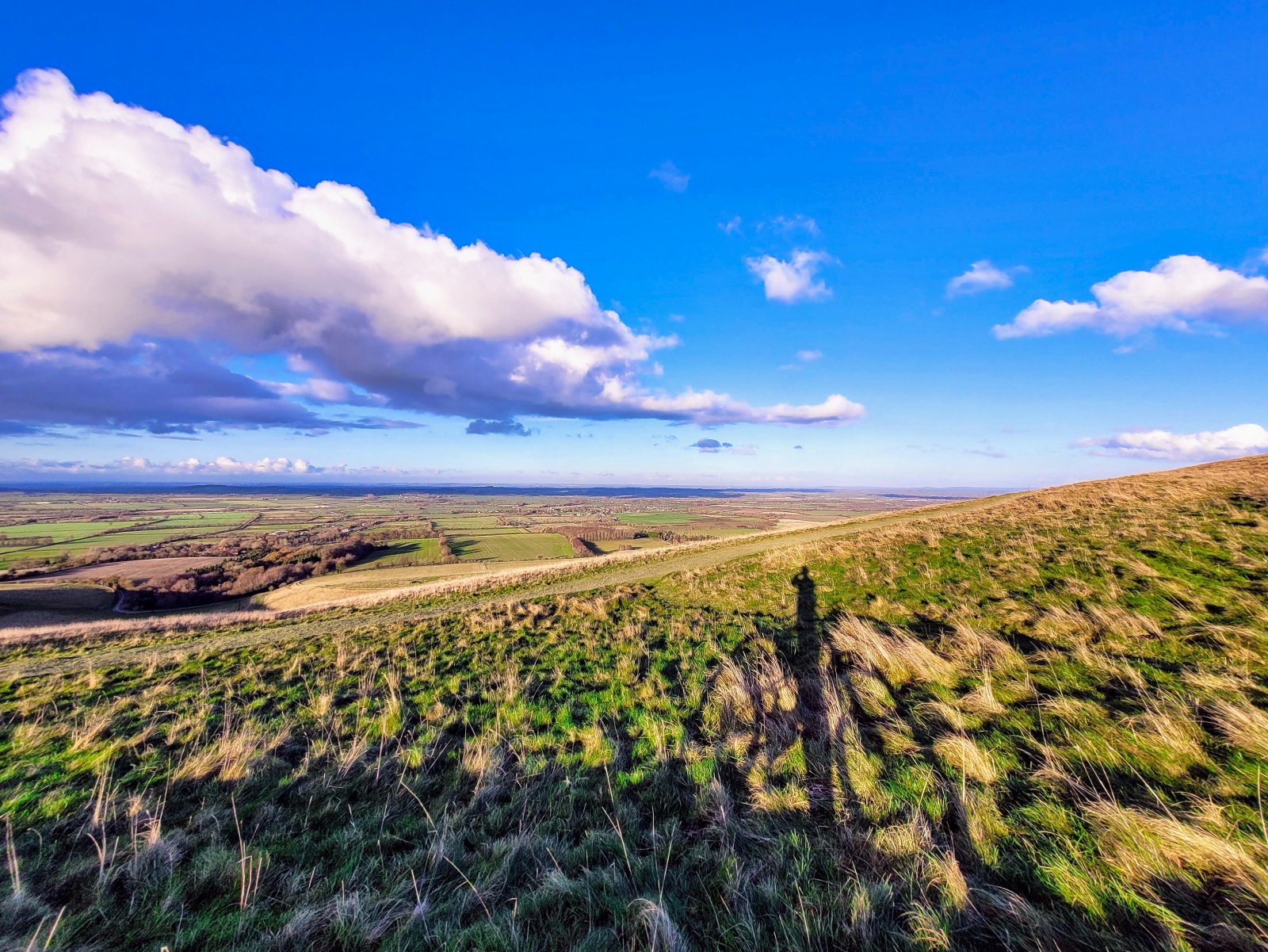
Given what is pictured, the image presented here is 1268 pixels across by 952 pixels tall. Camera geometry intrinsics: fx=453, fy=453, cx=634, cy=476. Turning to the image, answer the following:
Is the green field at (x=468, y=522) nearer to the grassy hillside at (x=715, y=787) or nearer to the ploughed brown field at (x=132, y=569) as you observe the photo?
the ploughed brown field at (x=132, y=569)

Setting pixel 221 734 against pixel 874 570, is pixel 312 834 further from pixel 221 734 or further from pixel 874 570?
pixel 874 570

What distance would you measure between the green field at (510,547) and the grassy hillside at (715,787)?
50.7 meters

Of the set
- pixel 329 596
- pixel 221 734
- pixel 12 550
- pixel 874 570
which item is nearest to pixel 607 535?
pixel 329 596

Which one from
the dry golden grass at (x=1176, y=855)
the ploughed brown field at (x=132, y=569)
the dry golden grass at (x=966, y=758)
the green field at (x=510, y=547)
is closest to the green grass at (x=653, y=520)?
the green field at (x=510, y=547)

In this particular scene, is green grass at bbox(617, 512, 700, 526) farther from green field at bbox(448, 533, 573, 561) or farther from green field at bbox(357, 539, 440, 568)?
green field at bbox(357, 539, 440, 568)

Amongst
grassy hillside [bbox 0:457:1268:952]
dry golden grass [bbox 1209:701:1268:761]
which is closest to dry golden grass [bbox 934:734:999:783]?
grassy hillside [bbox 0:457:1268:952]

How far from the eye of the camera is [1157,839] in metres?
3.34

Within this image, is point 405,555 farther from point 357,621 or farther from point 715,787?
point 715,787

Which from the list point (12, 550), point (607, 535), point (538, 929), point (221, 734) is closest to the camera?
point (538, 929)

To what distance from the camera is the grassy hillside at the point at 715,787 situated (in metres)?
3.21

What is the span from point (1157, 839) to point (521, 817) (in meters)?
5.27

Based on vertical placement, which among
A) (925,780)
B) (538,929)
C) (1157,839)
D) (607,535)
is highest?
Result: (1157,839)

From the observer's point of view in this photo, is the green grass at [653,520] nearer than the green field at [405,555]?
No

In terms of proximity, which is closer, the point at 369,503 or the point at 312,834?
the point at 312,834
